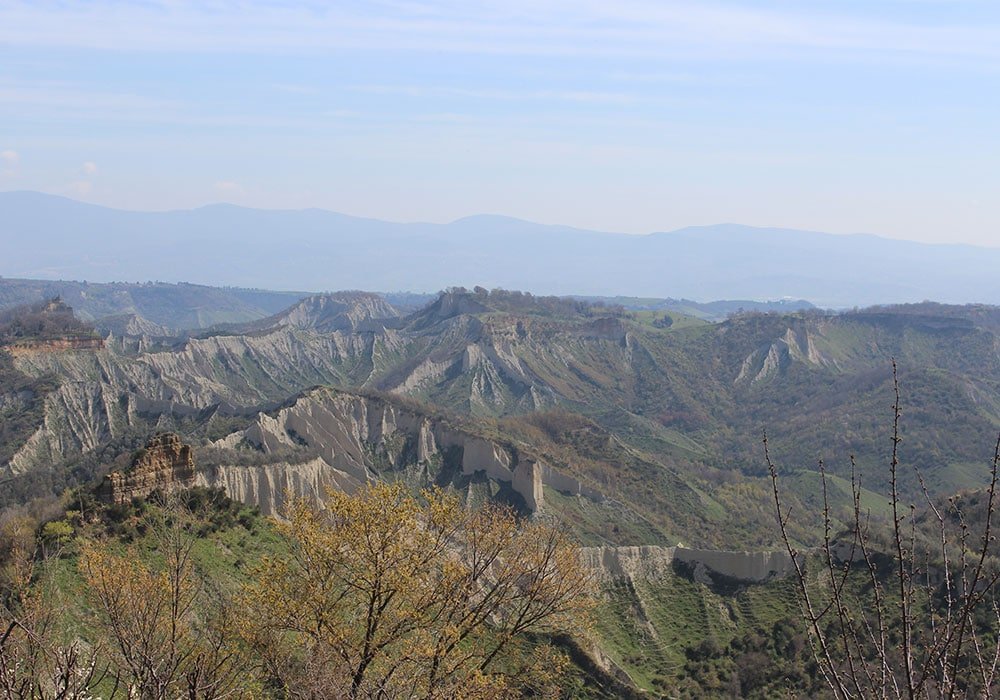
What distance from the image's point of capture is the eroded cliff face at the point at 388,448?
61594mm

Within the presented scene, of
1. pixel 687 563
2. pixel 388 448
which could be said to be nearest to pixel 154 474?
pixel 687 563

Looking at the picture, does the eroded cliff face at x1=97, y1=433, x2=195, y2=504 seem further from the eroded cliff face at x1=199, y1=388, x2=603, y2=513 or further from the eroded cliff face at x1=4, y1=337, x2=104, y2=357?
the eroded cliff face at x1=4, y1=337, x2=104, y2=357

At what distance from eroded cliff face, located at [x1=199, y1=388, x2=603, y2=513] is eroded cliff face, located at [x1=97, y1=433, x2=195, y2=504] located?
15506 millimetres

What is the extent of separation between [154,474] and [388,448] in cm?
3542

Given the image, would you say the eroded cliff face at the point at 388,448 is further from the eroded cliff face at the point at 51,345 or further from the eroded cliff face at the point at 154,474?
the eroded cliff face at the point at 51,345

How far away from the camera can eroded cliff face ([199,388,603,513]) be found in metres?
61.6

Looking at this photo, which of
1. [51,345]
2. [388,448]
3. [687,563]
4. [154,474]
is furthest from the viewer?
[51,345]

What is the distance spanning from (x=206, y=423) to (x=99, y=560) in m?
59.9

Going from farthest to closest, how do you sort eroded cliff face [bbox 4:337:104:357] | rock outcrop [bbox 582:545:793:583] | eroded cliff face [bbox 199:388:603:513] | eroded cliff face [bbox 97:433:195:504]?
eroded cliff face [bbox 4:337:104:357] → eroded cliff face [bbox 199:388:603:513] → rock outcrop [bbox 582:545:793:583] → eroded cliff face [bbox 97:433:195:504]

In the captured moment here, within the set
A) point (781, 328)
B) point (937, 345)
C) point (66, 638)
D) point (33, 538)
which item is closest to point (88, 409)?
point (33, 538)

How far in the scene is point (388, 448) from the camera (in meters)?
70.1

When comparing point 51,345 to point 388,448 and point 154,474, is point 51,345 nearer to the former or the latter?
point 388,448

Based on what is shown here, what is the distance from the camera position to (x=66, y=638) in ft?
71.4

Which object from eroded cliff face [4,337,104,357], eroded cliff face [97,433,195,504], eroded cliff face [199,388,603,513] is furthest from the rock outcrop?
eroded cliff face [4,337,104,357]
